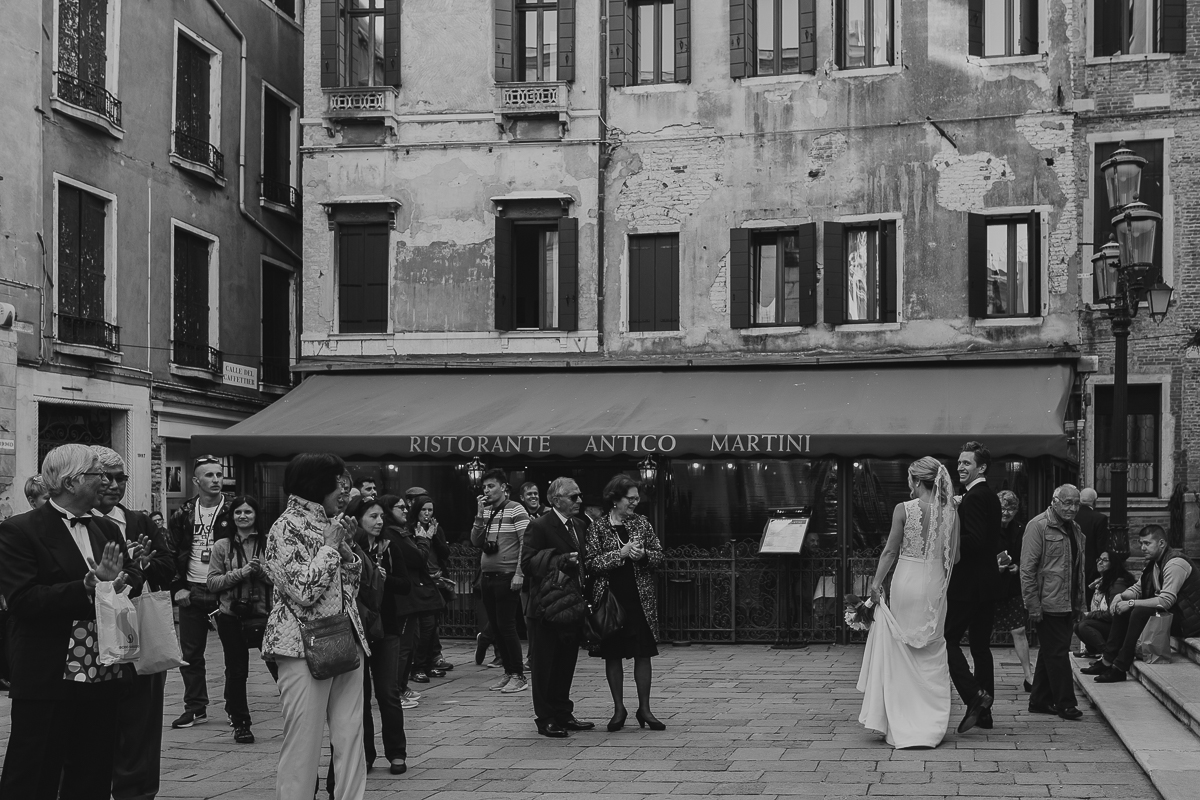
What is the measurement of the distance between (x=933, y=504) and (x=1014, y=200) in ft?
34.6

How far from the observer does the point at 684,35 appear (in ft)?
66.8

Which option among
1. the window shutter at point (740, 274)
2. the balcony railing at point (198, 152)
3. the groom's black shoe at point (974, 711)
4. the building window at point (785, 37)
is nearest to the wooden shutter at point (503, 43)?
the building window at point (785, 37)

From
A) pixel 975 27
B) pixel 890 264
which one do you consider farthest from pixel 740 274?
pixel 975 27

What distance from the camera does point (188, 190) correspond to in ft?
71.8

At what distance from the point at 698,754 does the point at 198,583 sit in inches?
158

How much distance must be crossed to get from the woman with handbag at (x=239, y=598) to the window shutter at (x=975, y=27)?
12.8m

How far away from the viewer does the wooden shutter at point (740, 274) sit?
19.8 meters

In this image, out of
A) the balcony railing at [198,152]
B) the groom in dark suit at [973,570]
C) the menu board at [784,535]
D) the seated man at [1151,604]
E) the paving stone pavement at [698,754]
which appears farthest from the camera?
the balcony railing at [198,152]

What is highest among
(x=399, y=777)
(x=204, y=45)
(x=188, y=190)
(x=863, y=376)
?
(x=204, y=45)

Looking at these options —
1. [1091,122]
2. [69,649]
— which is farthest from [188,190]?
[69,649]

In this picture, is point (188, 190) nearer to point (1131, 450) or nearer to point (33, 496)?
point (33, 496)

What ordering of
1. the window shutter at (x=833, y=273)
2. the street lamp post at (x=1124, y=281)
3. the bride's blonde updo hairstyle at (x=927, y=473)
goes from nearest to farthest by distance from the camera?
1. the bride's blonde updo hairstyle at (x=927, y=473)
2. the street lamp post at (x=1124, y=281)
3. the window shutter at (x=833, y=273)

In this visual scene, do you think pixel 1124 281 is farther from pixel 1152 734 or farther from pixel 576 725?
pixel 576 725

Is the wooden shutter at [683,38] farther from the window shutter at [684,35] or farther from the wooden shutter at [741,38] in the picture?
the wooden shutter at [741,38]
